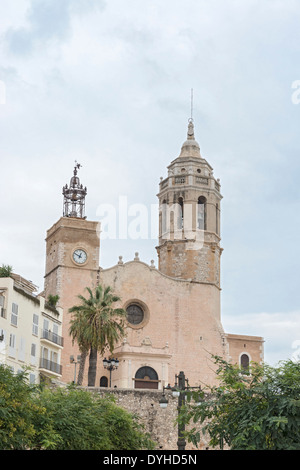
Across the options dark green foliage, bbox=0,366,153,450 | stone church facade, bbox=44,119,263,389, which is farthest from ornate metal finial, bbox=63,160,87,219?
dark green foliage, bbox=0,366,153,450

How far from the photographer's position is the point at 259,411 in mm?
19297

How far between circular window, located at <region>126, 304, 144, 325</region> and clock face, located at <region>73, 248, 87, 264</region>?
548 centimetres

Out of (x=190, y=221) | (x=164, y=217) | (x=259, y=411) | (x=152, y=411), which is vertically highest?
(x=164, y=217)

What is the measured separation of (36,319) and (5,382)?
23.7 meters

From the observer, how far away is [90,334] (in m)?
46.8

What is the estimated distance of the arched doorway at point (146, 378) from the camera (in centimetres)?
5647

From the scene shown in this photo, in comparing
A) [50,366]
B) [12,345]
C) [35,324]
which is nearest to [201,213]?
[50,366]

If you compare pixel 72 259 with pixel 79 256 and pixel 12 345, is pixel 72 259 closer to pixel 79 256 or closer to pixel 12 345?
pixel 79 256

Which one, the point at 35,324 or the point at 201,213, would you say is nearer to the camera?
the point at 35,324

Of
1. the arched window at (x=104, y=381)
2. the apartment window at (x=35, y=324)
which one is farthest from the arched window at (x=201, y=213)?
the apartment window at (x=35, y=324)

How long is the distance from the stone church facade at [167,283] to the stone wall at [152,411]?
13.2m

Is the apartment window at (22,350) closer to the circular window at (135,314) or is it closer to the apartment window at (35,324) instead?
the apartment window at (35,324)

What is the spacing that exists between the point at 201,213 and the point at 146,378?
54.7 feet
